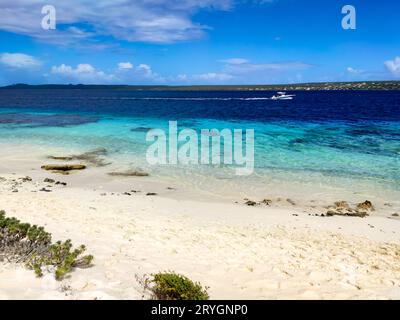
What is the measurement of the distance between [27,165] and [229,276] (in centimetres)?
1658

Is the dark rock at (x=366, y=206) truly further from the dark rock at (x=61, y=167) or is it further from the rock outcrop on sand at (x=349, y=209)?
the dark rock at (x=61, y=167)

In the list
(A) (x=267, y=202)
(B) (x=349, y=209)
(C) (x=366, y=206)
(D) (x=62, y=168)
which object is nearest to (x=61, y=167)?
(D) (x=62, y=168)

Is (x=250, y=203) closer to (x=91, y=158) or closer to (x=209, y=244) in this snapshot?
(x=209, y=244)

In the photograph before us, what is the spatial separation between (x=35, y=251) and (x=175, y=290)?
2.95 metres

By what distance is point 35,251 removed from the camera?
23.6 feet

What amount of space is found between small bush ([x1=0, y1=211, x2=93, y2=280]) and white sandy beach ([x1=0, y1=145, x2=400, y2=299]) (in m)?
0.22

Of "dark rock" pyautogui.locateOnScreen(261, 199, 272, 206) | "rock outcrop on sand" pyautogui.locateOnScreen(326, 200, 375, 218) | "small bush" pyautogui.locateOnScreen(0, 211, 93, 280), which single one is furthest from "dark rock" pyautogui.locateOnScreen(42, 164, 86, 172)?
"rock outcrop on sand" pyautogui.locateOnScreen(326, 200, 375, 218)

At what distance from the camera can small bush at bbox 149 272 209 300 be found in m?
6.08

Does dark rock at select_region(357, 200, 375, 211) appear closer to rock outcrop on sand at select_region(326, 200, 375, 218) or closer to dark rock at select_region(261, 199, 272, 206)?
rock outcrop on sand at select_region(326, 200, 375, 218)

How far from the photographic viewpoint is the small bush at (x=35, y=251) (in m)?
6.76

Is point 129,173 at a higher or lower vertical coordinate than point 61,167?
lower

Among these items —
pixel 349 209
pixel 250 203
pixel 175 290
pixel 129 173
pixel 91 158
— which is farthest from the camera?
pixel 91 158

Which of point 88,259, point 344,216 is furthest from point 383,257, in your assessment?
point 88,259
